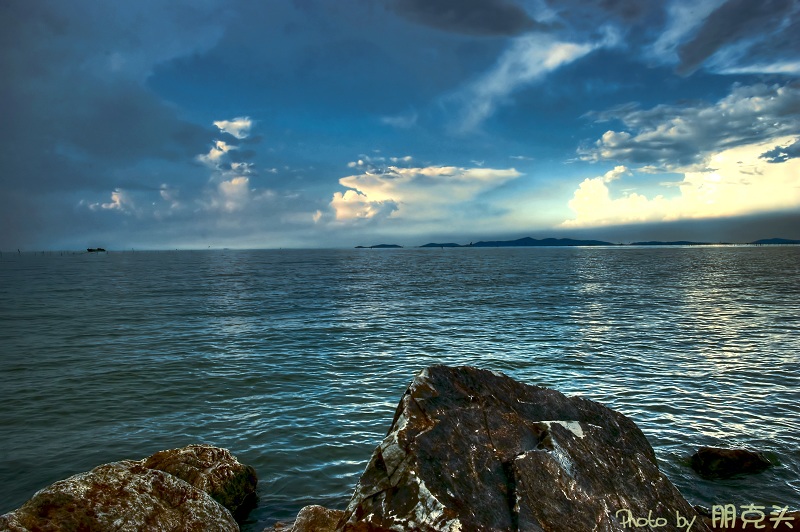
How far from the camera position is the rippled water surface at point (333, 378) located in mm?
15688

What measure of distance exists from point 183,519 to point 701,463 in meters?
14.3

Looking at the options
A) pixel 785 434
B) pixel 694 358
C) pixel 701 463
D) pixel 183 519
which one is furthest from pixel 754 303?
pixel 183 519

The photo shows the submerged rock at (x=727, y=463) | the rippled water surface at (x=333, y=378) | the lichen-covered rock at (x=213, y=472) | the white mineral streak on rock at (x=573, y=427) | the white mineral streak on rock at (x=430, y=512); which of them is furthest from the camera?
the rippled water surface at (x=333, y=378)

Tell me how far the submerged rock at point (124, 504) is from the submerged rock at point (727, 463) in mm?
13217

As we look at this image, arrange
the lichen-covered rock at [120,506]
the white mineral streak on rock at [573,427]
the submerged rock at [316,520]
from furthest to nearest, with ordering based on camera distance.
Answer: the submerged rock at [316,520] → the lichen-covered rock at [120,506] → the white mineral streak on rock at [573,427]

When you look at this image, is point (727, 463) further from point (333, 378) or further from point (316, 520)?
point (333, 378)

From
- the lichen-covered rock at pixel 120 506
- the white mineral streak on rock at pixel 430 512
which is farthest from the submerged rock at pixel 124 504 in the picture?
the white mineral streak on rock at pixel 430 512

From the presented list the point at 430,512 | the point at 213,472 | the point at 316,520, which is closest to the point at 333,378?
the point at 213,472

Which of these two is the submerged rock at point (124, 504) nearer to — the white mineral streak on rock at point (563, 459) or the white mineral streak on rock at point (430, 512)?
the white mineral streak on rock at point (430, 512)

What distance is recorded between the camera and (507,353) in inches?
1188

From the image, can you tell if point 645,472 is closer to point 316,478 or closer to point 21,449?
point 316,478

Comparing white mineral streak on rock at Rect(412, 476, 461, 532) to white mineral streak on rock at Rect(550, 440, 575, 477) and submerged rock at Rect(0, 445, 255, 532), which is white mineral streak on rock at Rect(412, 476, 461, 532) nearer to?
white mineral streak on rock at Rect(550, 440, 575, 477)

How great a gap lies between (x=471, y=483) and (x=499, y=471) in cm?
55

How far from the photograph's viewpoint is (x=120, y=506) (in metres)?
9.37
